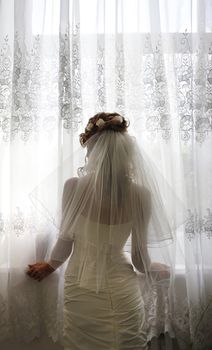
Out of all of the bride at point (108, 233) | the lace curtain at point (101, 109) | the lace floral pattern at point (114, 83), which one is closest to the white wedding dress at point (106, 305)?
the bride at point (108, 233)

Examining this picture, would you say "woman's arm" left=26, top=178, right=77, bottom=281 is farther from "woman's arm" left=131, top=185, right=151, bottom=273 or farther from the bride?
"woman's arm" left=131, top=185, right=151, bottom=273

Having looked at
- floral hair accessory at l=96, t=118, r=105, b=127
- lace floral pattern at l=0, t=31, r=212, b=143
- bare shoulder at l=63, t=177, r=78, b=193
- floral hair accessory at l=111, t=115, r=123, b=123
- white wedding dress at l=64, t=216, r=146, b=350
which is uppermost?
lace floral pattern at l=0, t=31, r=212, b=143

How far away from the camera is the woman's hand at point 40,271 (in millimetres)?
1478

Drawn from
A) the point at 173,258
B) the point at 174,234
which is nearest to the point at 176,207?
the point at 174,234

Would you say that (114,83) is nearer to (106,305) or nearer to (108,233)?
(108,233)

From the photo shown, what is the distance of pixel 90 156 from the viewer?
1332 millimetres

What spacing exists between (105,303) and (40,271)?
0.35m

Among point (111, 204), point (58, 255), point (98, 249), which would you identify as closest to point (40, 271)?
point (58, 255)

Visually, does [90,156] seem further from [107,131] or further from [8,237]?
[8,237]

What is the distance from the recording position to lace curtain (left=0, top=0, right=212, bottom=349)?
60.0 inches

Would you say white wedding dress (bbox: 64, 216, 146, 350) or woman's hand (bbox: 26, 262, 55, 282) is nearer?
white wedding dress (bbox: 64, 216, 146, 350)

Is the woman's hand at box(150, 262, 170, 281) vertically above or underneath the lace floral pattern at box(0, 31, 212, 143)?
underneath

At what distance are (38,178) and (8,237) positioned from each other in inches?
11.6

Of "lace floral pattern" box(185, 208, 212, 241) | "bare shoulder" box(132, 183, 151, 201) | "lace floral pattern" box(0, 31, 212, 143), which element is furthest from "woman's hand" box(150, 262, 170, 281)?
"lace floral pattern" box(0, 31, 212, 143)
